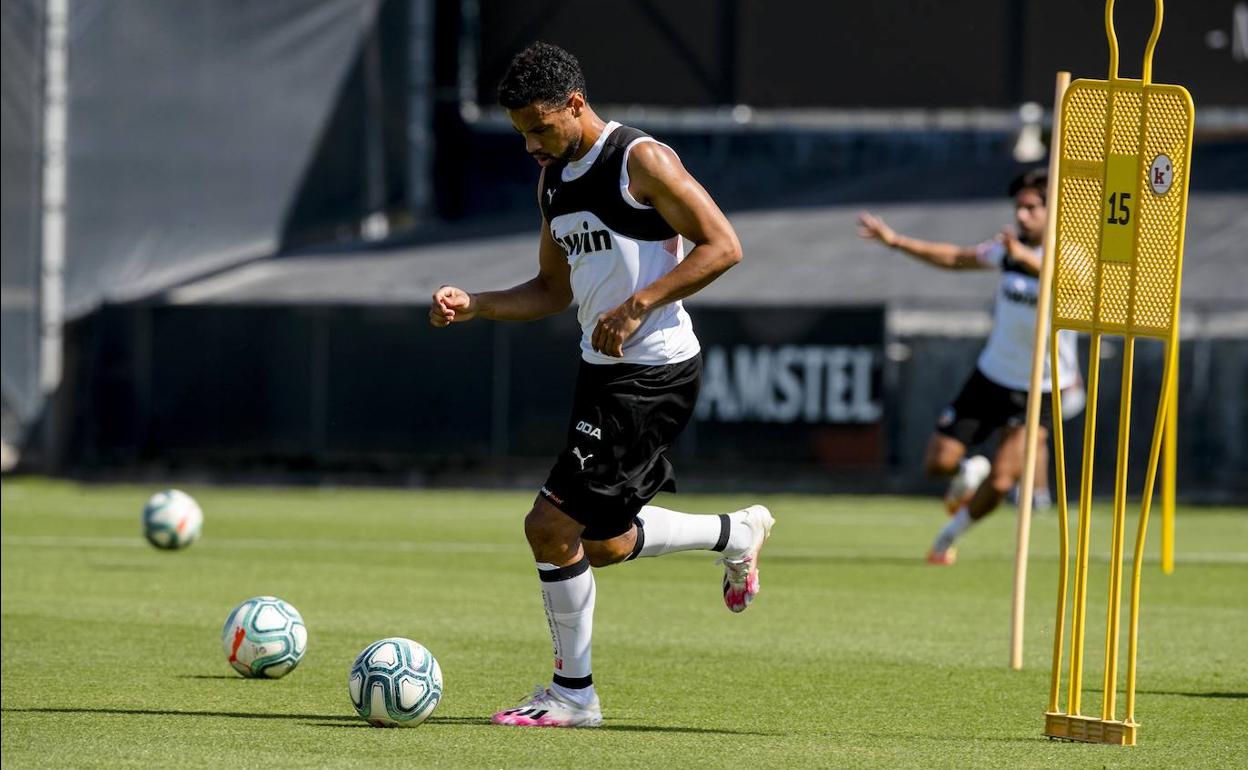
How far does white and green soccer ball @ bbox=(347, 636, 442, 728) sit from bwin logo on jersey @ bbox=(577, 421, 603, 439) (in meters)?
0.98

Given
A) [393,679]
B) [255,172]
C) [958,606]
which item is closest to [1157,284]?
[393,679]

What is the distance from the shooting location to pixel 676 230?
7.17m

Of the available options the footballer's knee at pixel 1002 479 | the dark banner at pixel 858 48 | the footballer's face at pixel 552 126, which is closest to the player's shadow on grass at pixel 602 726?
the footballer's face at pixel 552 126

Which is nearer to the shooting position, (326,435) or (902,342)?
(902,342)

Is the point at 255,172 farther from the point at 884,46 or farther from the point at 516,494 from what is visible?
the point at 884,46

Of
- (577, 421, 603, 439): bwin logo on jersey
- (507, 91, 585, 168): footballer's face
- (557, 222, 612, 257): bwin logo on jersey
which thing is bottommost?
(577, 421, 603, 439): bwin logo on jersey

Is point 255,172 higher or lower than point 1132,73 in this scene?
lower

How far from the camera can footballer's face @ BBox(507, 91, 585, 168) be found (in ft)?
23.1

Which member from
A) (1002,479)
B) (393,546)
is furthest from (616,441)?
(393,546)

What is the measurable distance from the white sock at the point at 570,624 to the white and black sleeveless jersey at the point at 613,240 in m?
0.78

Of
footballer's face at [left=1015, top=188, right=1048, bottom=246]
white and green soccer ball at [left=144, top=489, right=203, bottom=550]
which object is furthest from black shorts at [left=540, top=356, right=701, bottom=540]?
white and green soccer ball at [left=144, top=489, right=203, bottom=550]

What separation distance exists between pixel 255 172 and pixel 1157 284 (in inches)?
855

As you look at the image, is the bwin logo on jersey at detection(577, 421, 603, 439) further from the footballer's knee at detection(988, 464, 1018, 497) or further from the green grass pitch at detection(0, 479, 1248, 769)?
the footballer's knee at detection(988, 464, 1018, 497)

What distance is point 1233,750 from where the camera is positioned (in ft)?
22.0
